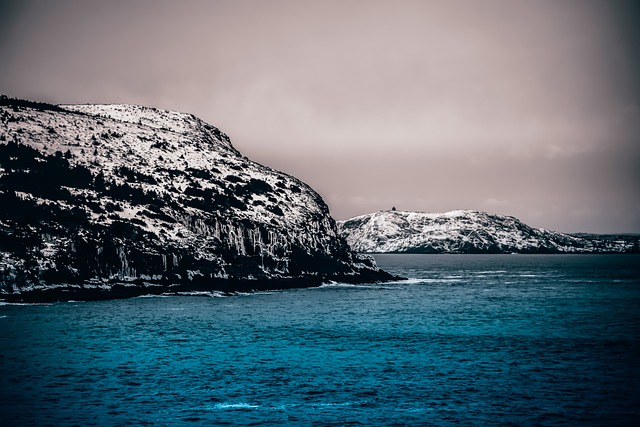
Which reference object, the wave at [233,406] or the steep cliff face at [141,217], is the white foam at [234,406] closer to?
the wave at [233,406]

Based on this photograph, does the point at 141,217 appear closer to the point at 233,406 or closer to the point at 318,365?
the point at 318,365

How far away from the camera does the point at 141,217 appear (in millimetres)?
123688

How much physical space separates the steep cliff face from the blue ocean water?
52.6 ft

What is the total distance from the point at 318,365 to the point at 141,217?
85.4 m

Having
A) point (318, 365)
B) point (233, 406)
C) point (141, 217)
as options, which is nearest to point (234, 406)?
point (233, 406)

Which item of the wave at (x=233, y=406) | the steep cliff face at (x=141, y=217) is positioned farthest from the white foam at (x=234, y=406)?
the steep cliff face at (x=141, y=217)

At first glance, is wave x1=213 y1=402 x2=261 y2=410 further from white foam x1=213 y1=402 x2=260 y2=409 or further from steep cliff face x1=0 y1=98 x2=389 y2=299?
steep cliff face x1=0 y1=98 x2=389 y2=299

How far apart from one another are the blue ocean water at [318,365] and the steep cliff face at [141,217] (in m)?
16.0

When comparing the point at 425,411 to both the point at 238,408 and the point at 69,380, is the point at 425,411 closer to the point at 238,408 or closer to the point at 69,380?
the point at 238,408

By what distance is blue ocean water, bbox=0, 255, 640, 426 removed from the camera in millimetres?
34594

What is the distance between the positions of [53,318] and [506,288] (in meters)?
96.5

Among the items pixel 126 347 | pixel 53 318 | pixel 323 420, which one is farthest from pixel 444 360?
pixel 53 318

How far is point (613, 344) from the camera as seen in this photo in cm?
5634

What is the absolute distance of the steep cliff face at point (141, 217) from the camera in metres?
103
